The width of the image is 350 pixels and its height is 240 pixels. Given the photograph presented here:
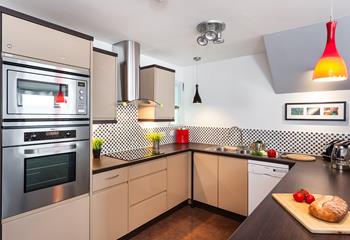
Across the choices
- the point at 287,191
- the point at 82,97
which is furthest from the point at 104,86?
the point at 287,191

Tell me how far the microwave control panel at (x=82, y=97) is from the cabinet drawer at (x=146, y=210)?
1223 millimetres

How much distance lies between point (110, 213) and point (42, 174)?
31.9 inches

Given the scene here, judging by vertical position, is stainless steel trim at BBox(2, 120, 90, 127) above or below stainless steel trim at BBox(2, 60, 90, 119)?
below

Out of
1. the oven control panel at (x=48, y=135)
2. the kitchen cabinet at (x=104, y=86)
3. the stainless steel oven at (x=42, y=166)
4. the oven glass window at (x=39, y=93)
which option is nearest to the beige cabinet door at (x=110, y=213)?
the stainless steel oven at (x=42, y=166)

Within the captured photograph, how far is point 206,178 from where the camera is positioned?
3.02 metres

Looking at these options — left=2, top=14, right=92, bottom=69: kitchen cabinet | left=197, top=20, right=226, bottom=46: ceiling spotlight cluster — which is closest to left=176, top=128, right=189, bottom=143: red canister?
left=197, top=20, right=226, bottom=46: ceiling spotlight cluster

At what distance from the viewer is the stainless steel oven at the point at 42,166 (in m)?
1.38

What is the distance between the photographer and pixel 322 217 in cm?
101

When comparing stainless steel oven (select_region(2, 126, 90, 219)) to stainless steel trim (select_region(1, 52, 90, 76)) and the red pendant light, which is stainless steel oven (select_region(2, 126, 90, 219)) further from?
the red pendant light

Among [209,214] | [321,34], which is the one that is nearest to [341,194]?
[321,34]

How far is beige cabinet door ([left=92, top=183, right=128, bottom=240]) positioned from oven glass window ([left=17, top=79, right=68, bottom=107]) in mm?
910

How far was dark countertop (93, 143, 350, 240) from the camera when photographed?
0.91 m

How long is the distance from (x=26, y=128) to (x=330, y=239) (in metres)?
1.84

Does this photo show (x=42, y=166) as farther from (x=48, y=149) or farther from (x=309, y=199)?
(x=309, y=199)
